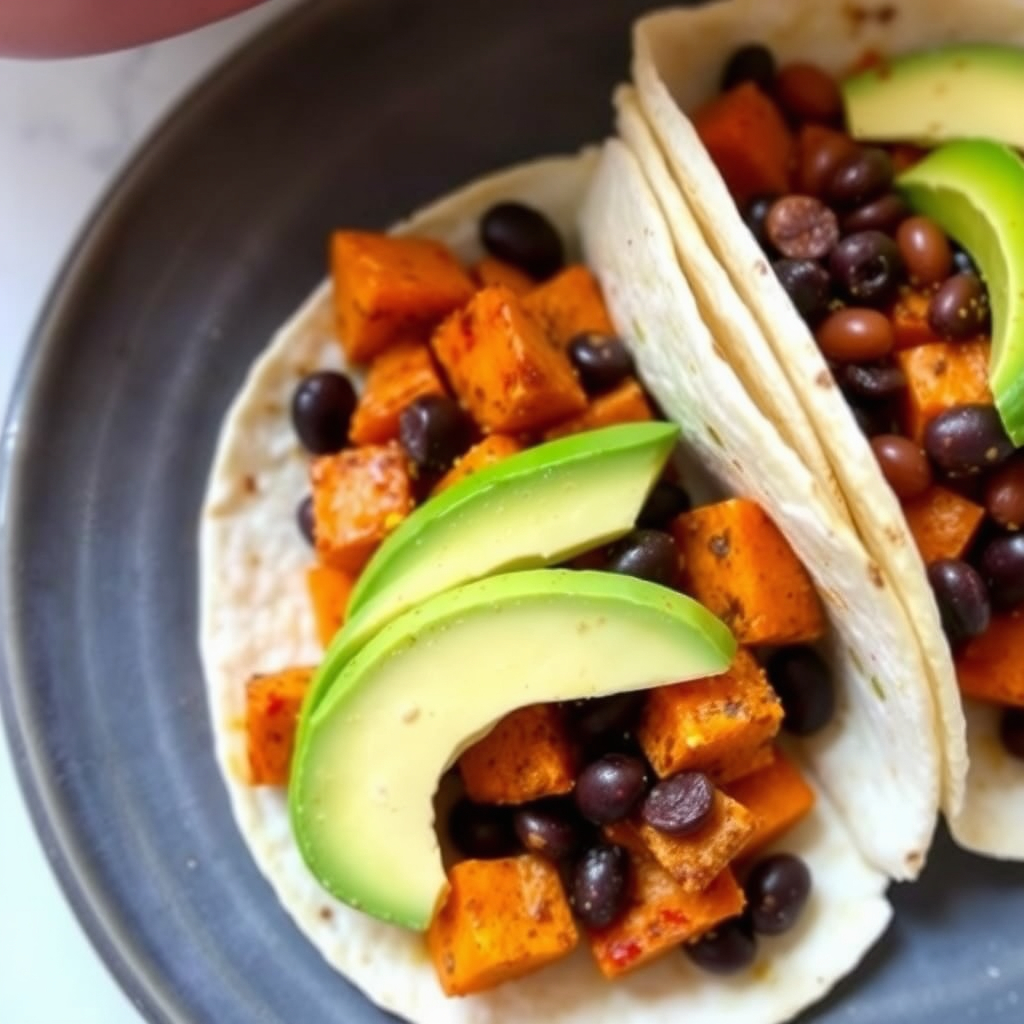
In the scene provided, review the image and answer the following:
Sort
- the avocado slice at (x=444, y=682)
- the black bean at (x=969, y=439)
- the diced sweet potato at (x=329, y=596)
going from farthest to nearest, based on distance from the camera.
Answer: the diced sweet potato at (x=329, y=596) → the black bean at (x=969, y=439) → the avocado slice at (x=444, y=682)

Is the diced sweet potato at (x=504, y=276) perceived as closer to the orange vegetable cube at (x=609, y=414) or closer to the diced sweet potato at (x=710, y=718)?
the orange vegetable cube at (x=609, y=414)

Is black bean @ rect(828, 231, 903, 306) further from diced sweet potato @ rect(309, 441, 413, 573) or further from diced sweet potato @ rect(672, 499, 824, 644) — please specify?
diced sweet potato @ rect(309, 441, 413, 573)

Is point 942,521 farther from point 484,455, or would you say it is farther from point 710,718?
point 484,455

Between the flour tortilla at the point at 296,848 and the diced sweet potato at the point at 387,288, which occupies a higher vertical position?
the diced sweet potato at the point at 387,288

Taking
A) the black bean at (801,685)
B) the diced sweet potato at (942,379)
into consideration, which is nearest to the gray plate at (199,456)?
the black bean at (801,685)

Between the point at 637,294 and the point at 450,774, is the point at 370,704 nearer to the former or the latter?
the point at 450,774

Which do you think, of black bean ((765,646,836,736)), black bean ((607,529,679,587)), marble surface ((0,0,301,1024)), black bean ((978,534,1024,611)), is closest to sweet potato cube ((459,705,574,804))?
black bean ((607,529,679,587))
